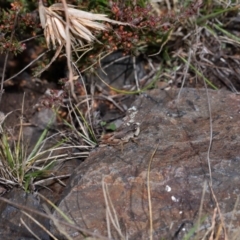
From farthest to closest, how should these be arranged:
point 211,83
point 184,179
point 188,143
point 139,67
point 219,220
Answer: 1. point 139,67
2. point 211,83
3. point 188,143
4. point 184,179
5. point 219,220

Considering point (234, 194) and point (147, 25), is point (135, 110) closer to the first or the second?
point (147, 25)

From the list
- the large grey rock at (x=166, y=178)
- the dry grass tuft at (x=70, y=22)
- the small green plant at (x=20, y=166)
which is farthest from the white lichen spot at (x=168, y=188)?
the dry grass tuft at (x=70, y=22)

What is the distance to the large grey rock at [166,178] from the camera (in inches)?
97.4

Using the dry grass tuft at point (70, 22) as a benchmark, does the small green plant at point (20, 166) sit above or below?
below

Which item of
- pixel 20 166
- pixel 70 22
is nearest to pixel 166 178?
pixel 20 166

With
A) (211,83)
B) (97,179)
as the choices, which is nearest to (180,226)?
(97,179)

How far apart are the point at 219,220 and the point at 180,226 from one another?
0.18 meters

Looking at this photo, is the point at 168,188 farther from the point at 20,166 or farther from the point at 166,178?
the point at 20,166

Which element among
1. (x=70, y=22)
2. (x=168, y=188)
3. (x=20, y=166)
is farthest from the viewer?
(x=20, y=166)

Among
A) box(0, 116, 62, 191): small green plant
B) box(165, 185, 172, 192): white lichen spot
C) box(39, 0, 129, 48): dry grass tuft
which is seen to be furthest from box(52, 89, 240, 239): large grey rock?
box(39, 0, 129, 48): dry grass tuft

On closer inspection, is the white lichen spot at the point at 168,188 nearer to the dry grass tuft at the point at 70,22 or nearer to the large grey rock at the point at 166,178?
the large grey rock at the point at 166,178

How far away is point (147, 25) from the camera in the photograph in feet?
9.95

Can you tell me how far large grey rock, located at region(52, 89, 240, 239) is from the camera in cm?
247

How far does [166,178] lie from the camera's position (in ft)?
8.48
